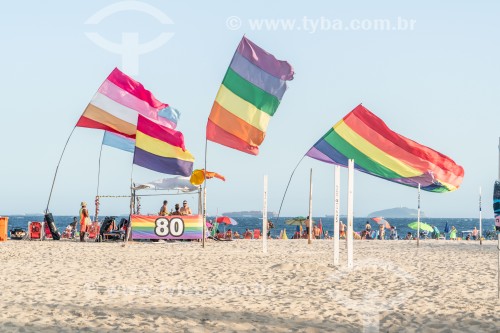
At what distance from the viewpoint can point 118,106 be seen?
2333cm

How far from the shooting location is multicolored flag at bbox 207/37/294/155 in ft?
66.4

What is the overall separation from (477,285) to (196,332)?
20.2 feet

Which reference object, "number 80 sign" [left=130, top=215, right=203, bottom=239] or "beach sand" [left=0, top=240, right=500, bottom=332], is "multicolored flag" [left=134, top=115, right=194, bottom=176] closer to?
"number 80 sign" [left=130, top=215, right=203, bottom=239]

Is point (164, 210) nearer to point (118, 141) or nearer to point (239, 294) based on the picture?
point (118, 141)

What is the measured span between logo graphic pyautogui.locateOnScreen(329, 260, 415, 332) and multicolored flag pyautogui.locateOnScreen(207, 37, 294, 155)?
607 centimetres

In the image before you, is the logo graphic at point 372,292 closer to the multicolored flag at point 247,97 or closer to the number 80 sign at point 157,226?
the multicolored flag at point 247,97

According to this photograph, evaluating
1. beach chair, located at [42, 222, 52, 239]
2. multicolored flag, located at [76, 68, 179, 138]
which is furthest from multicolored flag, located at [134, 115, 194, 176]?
beach chair, located at [42, 222, 52, 239]

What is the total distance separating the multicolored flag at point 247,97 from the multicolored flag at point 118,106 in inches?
163

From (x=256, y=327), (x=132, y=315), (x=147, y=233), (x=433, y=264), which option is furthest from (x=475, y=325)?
(x=147, y=233)

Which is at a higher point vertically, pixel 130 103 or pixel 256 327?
pixel 130 103

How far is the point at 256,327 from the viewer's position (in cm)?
849

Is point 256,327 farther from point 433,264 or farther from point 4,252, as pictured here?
Answer: point 4,252

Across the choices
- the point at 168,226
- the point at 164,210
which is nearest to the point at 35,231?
the point at 164,210

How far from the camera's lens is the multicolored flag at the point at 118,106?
75.7ft
